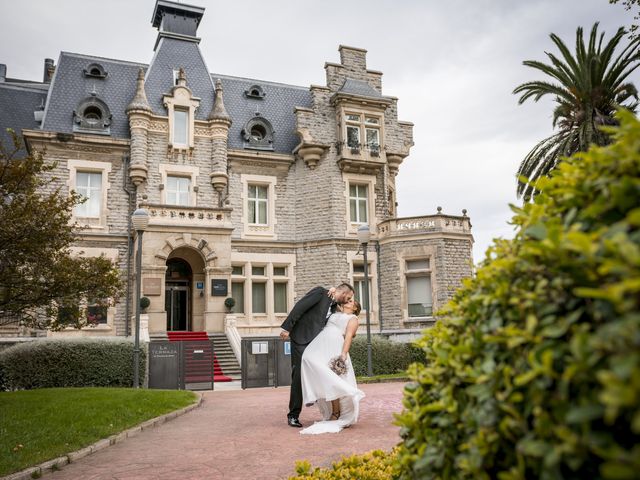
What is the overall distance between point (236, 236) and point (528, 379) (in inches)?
1057

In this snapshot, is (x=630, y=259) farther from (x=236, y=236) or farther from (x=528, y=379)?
(x=236, y=236)

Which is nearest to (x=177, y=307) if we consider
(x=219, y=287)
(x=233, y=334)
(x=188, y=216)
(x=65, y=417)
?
(x=219, y=287)

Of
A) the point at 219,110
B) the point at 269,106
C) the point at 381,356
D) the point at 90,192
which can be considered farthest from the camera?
the point at 269,106

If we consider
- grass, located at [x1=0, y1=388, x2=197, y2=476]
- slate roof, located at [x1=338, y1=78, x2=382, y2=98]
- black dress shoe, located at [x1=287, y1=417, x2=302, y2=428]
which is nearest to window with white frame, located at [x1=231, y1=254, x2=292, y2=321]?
slate roof, located at [x1=338, y1=78, x2=382, y2=98]

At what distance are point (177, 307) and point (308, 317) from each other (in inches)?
810

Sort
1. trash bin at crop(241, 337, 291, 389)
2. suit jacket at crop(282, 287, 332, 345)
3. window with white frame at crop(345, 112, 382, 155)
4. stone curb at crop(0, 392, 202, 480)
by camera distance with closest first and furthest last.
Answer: stone curb at crop(0, 392, 202, 480) < suit jacket at crop(282, 287, 332, 345) < trash bin at crop(241, 337, 291, 389) < window with white frame at crop(345, 112, 382, 155)

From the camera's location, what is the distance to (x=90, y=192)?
26234mm

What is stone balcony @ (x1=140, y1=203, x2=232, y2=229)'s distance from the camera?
80.8 ft

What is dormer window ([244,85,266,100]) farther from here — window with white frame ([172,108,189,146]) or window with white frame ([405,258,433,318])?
window with white frame ([405,258,433,318])

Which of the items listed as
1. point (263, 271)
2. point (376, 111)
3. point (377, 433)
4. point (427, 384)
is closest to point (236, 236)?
point (263, 271)

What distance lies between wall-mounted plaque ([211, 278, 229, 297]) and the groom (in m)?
17.4

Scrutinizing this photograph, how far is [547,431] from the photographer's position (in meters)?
1.63

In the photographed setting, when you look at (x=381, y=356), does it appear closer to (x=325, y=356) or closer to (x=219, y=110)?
(x=325, y=356)

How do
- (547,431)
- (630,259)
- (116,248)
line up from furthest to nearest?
(116,248) → (547,431) → (630,259)
